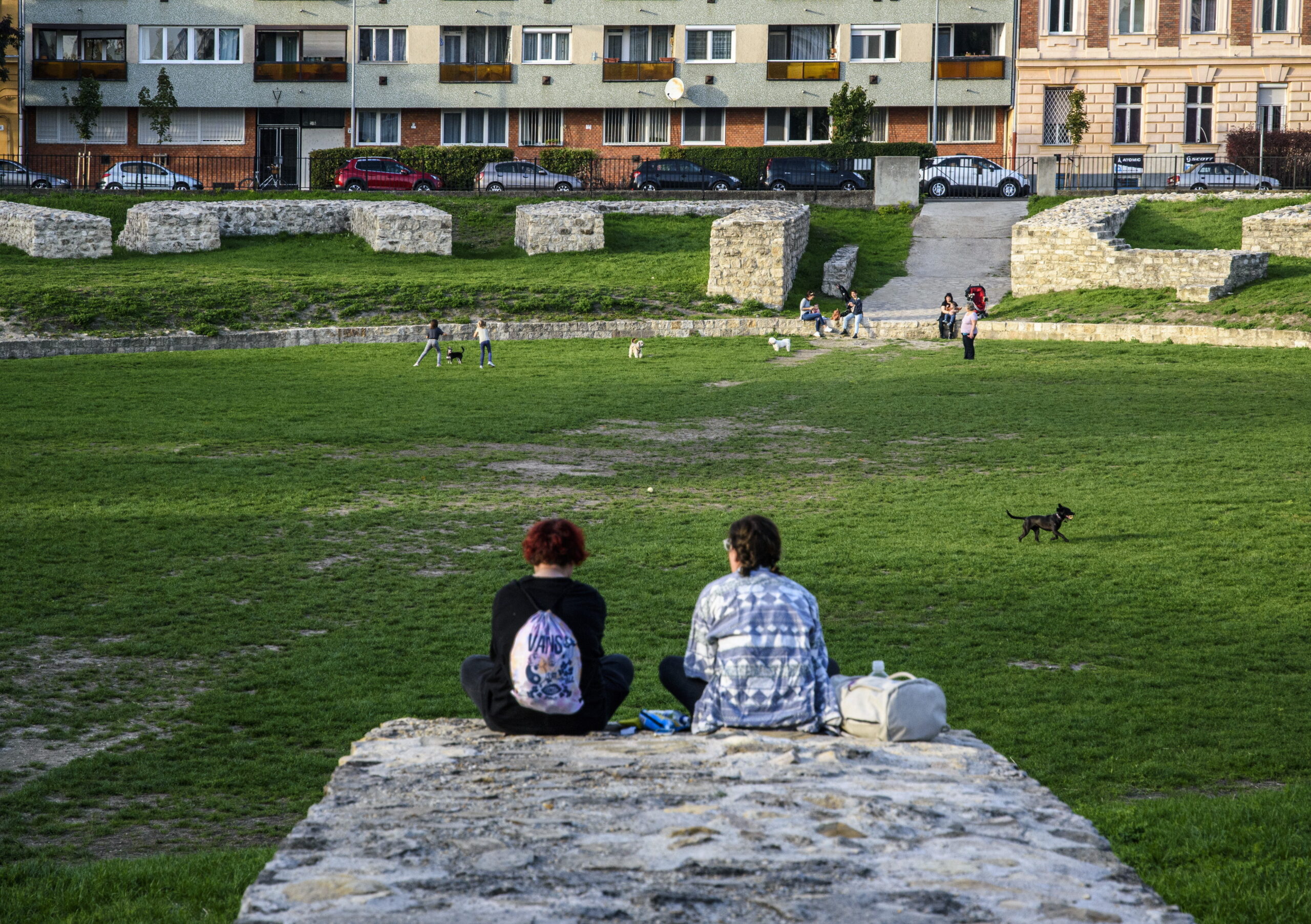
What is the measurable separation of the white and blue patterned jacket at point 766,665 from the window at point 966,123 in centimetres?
5388

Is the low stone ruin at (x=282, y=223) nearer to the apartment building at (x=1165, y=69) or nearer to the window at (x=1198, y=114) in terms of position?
the apartment building at (x=1165, y=69)

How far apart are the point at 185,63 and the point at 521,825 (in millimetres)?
59523

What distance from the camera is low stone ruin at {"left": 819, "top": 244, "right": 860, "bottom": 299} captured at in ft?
110

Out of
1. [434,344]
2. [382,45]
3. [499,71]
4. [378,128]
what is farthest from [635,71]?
[434,344]

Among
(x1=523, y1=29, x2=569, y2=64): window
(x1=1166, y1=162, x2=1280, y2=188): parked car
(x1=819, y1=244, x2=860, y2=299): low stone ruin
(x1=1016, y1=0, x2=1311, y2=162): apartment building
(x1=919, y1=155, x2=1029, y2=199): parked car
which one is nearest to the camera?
(x1=819, y1=244, x2=860, y2=299): low stone ruin

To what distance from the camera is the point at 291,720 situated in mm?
8797

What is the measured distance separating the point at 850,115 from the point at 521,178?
12.0 metres

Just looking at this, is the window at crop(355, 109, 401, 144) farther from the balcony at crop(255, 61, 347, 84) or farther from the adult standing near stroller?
the adult standing near stroller

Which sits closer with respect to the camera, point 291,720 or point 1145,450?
point 291,720

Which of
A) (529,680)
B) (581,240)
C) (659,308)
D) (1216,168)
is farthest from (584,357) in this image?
(1216,168)

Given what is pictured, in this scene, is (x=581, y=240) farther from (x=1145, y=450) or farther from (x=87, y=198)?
(x=1145, y=450)

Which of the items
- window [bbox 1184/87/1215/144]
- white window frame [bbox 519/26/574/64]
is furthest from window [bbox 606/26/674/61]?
window [bbox 1184/87/1215/144]

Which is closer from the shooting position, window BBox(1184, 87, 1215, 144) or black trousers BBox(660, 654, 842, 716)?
black trousers BBox(660, 654, 842, 716)

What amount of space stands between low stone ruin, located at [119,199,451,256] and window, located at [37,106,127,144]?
22.5 meters
